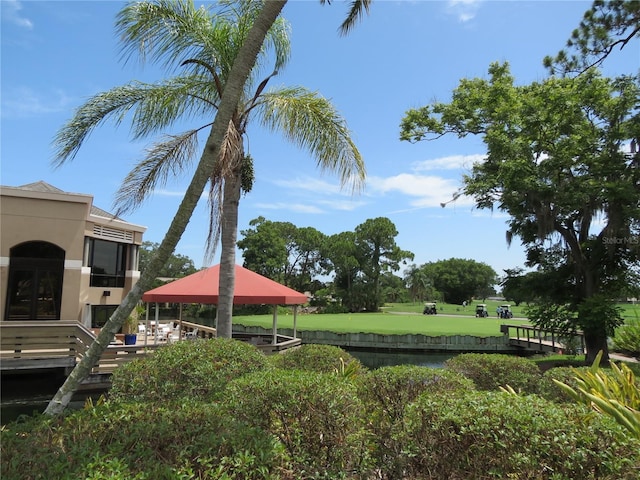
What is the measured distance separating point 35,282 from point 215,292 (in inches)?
313

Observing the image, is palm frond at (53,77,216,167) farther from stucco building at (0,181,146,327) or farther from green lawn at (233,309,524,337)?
green lawn at (233,309,524,337)

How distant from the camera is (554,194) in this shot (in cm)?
1380

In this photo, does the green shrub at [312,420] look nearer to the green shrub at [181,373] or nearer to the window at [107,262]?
the green shrub at [181,373]

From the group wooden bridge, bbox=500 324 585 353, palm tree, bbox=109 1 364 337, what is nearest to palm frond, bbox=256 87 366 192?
palm tree, bbox=109 1 364 337

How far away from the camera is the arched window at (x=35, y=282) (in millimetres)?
14938

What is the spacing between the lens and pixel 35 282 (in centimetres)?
1525

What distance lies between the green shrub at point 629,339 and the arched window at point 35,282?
21.6 meters

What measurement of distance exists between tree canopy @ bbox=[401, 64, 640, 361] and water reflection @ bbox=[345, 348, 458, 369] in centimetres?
594

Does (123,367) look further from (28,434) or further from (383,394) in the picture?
(383,394)

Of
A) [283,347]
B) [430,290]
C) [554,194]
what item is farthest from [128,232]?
[430,290]

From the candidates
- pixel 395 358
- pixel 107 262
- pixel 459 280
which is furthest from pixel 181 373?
pixel 459 280

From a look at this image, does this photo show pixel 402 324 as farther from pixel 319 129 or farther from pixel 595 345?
pixel 319 129

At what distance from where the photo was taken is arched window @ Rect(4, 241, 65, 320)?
14.9 m

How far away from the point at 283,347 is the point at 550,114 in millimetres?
11714
